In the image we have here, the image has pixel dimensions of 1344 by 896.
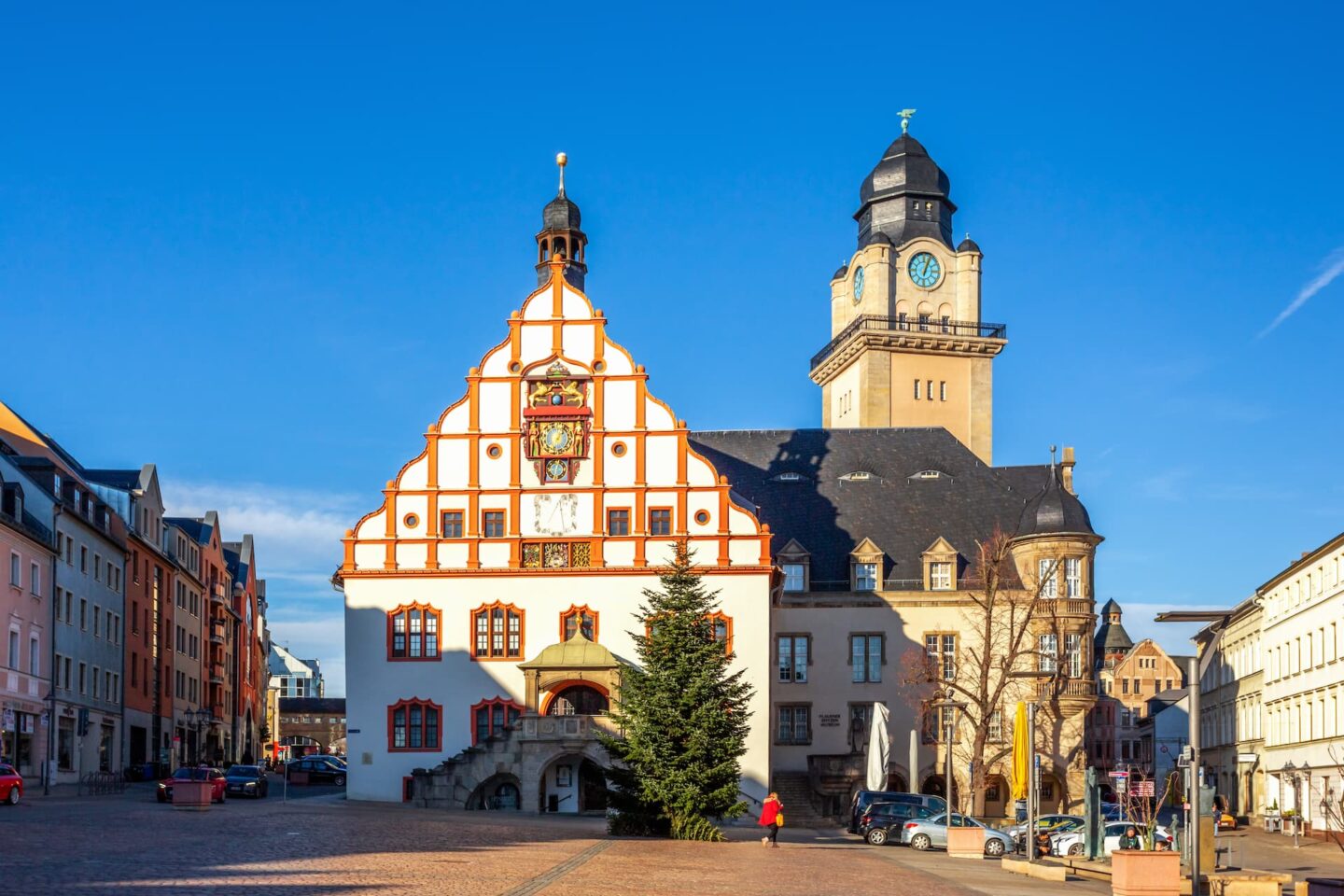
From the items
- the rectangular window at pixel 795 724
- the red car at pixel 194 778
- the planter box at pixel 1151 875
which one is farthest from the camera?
the rectangular window at pixel 795 724

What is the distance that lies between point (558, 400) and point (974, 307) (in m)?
39.2

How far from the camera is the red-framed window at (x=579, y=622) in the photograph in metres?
62.9

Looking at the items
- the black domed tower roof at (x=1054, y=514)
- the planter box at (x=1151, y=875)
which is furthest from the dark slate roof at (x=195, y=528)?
the planter box at (x=1151, y=875)

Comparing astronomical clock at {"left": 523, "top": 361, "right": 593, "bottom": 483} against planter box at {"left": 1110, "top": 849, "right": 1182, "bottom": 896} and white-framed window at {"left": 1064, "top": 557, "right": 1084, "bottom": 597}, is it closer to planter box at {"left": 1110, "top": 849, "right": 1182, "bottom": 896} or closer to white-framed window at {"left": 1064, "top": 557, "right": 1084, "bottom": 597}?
white-framed window at {"left": 1064, "top": 557, "right": 1084, "bottom": 597}

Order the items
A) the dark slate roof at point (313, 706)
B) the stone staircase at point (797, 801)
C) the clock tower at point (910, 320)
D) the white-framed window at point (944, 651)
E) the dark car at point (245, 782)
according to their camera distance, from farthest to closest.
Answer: the dark slate roof at point (313, 706)
the clock tower at point (910, 320)
the white-framed window at point (944, 651)
the stone staircase at point (797, 801)
the dark car at point (245, 782)

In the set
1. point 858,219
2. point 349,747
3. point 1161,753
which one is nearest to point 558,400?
point 349,747

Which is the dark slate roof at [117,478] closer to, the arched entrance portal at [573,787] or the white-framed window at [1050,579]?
the arched entrance portal at [573,787]

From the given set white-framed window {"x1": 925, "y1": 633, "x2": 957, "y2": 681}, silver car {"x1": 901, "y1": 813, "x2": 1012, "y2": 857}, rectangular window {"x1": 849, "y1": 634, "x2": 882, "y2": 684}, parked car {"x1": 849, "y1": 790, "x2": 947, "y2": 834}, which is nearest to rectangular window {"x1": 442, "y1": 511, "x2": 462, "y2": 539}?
rectangular window {"x1": 849, "y1": 634, "x2": 882, "y2": 684}

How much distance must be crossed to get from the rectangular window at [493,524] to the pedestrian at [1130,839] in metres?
25.1

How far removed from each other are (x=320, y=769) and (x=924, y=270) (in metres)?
41.6

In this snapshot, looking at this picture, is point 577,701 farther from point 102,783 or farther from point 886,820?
point 102,783

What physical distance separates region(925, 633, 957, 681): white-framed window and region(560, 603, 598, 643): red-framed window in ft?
52.5

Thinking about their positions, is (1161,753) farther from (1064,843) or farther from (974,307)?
(1064,843)

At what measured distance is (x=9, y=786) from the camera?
45.6 metres
